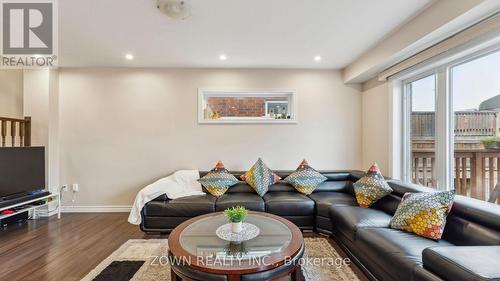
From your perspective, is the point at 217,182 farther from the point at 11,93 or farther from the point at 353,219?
the point at 11,93

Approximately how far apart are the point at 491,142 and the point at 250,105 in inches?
124

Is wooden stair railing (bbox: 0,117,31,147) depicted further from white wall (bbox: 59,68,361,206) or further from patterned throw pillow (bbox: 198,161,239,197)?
patterned throw pillow (bbox: 198,161,239,197)

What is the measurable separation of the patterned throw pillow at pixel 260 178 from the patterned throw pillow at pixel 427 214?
5.63 ft

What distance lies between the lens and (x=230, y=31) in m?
2.66

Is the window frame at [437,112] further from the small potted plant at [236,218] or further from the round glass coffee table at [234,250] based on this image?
the small potted plant at [236,218]

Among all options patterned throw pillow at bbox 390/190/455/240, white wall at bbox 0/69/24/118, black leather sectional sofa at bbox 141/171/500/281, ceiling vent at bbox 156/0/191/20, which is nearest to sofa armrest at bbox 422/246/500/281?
black leather sectional sofa at bbox 141/171/500/281

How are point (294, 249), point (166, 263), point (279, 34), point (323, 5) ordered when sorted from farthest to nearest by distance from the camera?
1. point (279, 34)
2. point (166, 263)
3. point (323, 5)
4. point (294, 249)

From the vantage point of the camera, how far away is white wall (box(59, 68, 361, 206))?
3973 millimetres

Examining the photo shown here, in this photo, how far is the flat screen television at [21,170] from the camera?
3.05 m

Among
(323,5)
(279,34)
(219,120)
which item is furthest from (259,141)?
(323,5)

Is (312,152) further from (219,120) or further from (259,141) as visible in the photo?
(219,120)

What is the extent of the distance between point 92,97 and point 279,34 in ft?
11.1

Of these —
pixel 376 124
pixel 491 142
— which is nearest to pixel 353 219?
pixel 491 142

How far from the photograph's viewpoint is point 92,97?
13.0 feet
